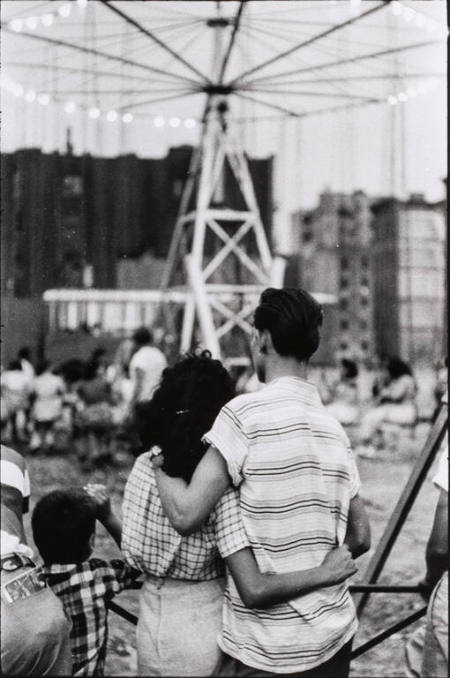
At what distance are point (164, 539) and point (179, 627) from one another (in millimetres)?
207

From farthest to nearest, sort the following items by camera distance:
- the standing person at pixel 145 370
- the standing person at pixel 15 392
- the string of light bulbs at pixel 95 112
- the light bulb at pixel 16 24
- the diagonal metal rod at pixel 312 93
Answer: the standing person at pixel 15 392 → the standing person at pixel 145 370 → the diagonal metal rod at pixel 312 93 → the string of light bulbs at pixel 95 112 → the light bulb at pixel 16 24

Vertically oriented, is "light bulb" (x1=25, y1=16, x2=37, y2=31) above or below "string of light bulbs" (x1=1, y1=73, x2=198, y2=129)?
below

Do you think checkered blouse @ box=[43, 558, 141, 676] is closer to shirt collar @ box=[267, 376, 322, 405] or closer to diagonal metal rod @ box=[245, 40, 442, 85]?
shirt collar @ box=[267, 376, 322, 405]

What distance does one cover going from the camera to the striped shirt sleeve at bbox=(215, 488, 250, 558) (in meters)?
1.79

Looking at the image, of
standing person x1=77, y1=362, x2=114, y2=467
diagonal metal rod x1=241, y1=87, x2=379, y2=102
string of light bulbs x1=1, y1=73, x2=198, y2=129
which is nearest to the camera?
string of light bulbs x1=1, y1=73, x2=198, y2=129

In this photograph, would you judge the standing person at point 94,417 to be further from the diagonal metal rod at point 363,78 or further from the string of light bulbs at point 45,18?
the string of light bulbs at point 45,18

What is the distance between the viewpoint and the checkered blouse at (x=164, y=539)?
186 cm

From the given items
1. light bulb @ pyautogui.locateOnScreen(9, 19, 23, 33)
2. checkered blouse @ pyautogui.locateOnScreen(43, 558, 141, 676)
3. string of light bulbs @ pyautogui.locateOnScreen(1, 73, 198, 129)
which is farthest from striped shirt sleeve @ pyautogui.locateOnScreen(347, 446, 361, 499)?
string of light bulbs @ pyautogui.locateOnScreen(1, 73, 198, 129)

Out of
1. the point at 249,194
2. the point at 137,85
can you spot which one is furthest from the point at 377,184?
the point at 137,85

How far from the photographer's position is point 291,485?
1.80m

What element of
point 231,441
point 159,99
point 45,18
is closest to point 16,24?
point 45,18

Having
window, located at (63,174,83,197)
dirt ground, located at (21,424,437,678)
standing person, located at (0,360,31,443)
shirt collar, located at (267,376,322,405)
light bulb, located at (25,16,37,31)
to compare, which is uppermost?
light bulb, located at (25,16,37,31)

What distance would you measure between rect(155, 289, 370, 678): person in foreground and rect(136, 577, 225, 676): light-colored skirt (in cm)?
4

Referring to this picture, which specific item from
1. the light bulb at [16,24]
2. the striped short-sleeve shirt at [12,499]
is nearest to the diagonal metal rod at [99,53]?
the light bulb at [16,24]
